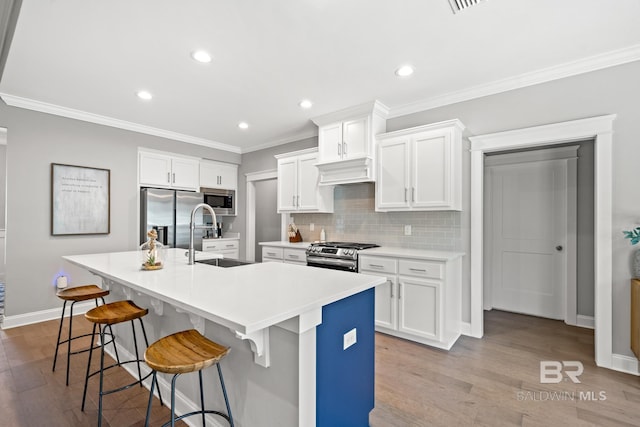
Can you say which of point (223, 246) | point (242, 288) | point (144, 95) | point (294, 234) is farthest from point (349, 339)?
point (223, 246)

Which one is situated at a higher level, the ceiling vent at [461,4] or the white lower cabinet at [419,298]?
the ceiling vent at [461,4]

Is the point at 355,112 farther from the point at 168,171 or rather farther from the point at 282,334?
the point at 168,171

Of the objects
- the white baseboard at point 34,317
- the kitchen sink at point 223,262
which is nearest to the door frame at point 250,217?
the white baseboard at point 34,317

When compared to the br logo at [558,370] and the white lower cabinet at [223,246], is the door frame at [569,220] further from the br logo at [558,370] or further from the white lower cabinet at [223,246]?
the white lower cabinet at [223,246]

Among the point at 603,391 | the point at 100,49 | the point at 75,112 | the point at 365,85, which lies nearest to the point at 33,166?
the point at 75,112

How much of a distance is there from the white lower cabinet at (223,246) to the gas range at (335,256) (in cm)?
225

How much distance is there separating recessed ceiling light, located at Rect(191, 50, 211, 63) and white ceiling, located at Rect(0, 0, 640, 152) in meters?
0.06

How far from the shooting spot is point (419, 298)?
3023 mm

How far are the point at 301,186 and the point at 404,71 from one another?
2.15m

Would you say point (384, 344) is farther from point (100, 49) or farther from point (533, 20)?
point (100, 49)

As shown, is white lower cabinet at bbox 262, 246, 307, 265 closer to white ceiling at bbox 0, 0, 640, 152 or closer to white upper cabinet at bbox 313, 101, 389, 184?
white upper cabinet at bbox 313, 101, 389, 184

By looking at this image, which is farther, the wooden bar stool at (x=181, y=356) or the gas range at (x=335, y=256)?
the gas range at (x=335, y=256)

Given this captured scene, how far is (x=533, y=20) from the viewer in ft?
7.05

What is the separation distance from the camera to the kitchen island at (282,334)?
1.33m
